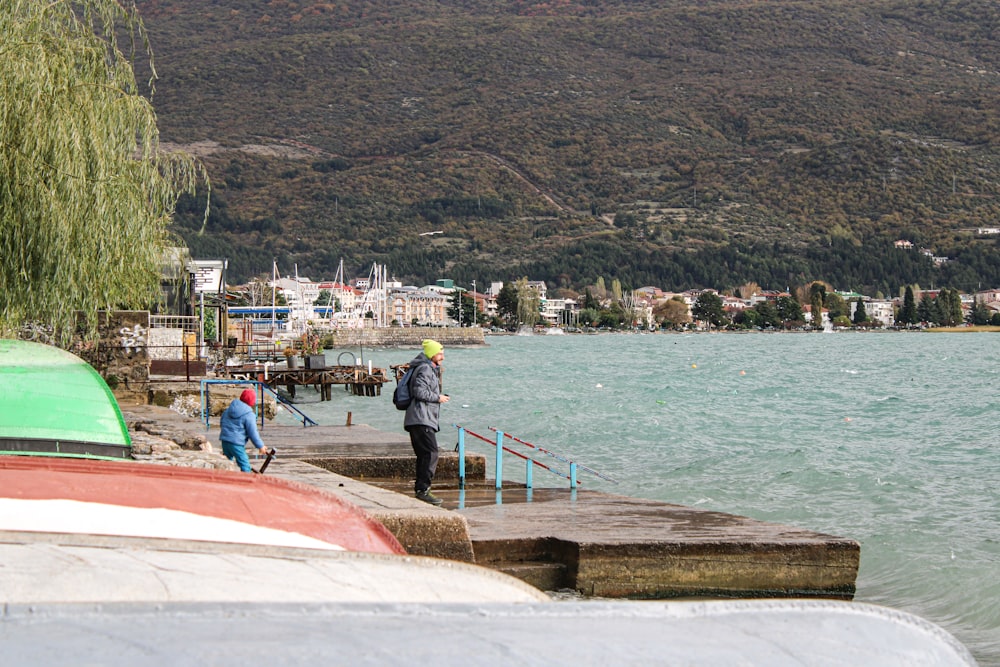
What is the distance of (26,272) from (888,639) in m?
11.4

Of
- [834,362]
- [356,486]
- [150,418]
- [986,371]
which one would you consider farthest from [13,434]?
[834,362]

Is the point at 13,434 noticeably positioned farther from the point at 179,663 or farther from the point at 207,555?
the point at 179,663

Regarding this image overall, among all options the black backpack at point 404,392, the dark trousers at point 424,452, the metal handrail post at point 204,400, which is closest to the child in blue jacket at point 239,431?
the black backpack at point 404,392

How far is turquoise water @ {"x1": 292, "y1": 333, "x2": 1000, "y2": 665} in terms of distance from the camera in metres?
13.3

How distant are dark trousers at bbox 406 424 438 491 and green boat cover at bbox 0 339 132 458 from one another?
2.71 metres

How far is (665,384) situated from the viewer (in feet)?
197

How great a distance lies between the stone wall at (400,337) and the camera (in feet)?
465

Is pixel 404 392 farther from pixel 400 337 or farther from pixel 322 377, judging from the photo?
pixel 400 337

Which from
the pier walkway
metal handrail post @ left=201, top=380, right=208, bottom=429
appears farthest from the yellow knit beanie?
metal handrail post @ left=201, top=380, right=208, bottom=429

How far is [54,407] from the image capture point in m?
9.96

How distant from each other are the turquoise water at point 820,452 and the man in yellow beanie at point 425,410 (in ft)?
13.9

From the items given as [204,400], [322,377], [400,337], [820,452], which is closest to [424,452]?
[204,400]

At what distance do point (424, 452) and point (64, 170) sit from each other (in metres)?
4.68

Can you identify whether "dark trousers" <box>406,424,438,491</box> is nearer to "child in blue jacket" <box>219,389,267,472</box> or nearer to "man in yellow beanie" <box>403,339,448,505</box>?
"man in yellow beanie" <box>403,339,448,505</box>
